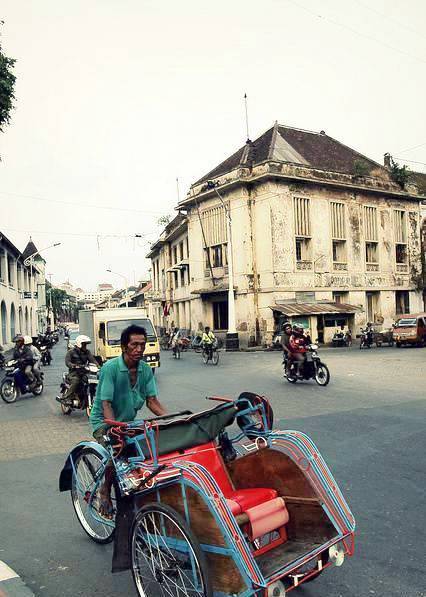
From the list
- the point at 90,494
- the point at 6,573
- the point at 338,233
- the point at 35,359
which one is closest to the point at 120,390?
the point at 90,494

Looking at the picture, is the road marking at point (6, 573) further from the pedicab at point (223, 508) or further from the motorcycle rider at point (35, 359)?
the motorcycle rider at point (35, 359)

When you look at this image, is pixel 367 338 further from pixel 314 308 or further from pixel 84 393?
pixel 84 393

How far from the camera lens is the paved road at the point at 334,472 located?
353 cm

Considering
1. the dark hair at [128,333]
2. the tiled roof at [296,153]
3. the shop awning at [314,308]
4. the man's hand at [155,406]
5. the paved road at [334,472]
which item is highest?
the tiled roof at [296,153]

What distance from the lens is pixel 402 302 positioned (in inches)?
1507

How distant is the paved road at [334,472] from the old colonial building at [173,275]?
28.0 meters

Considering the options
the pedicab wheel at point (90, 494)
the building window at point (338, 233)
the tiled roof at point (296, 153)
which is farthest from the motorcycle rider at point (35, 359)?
the building window at point (338, 233)

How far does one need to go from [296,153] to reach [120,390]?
32.9 m

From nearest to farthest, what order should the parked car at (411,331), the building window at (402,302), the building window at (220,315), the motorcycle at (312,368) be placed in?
1. the motorcycle at (312,368)
2. the parked car at (411,331)
3. the building window at (220,315)
4. the building window at (402,302)

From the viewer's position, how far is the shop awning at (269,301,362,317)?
29.9 metres

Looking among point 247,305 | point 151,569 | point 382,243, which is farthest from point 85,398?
point 382,243

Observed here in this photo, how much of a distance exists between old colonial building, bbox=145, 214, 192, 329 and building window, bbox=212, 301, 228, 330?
461 cm

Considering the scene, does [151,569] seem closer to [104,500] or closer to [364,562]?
[104,500]

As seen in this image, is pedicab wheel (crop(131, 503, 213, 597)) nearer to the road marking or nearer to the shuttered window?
the road marking
